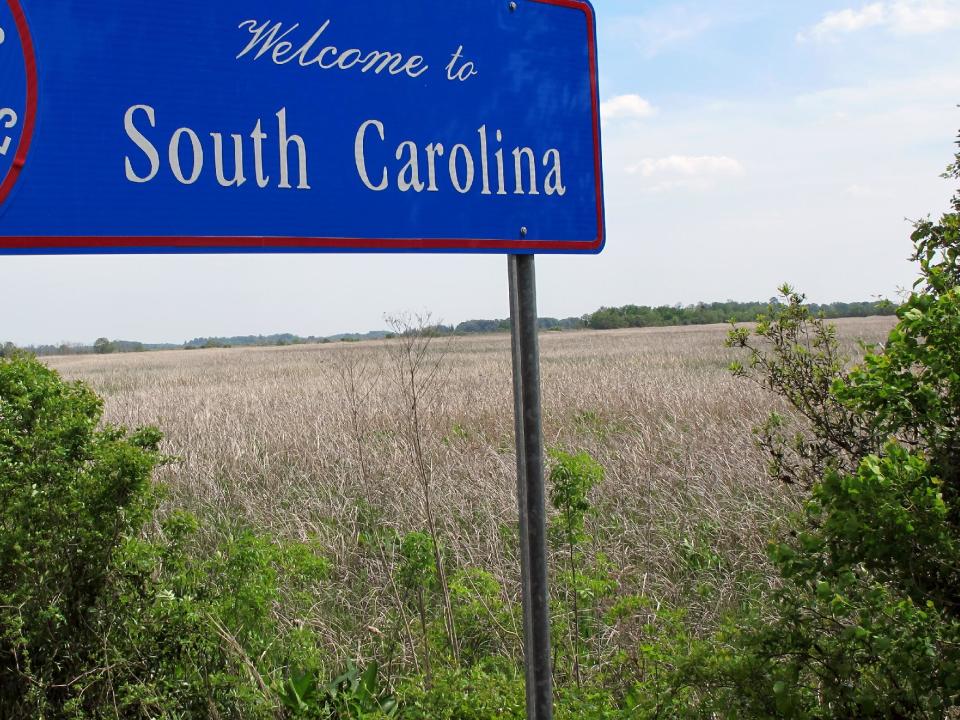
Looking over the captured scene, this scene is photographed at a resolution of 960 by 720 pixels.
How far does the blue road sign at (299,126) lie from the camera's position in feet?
4.71

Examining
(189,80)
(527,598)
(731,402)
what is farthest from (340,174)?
(731,402)

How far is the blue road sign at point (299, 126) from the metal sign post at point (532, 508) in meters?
0.22

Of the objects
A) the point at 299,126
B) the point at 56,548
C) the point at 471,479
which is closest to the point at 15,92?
the point at 299,126

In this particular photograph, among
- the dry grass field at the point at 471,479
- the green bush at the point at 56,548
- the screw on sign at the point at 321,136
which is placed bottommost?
the dry grass field at the point at 471,479

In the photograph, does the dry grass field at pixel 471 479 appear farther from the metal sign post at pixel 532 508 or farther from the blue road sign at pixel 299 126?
the blue road sign at pixel 299 126

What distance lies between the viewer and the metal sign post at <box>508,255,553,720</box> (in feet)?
5.82

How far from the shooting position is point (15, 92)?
1.40 metres

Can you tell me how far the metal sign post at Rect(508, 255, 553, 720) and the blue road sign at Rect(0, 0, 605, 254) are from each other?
0.22 metres

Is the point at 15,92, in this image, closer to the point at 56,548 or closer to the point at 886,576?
the point at 56,548

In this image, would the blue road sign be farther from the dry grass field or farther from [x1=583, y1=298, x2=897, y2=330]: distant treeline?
[x1=583, y1=298, x2=897, y2=330]: distant treeline

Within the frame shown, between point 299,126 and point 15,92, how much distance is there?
1.69 feet

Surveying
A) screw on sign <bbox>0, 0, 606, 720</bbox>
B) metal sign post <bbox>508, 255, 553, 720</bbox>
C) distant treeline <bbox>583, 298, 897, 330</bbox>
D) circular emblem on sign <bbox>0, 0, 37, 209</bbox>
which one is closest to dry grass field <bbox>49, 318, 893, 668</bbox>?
metal sign post <bbox>508, 255, 553, 720</bbox>

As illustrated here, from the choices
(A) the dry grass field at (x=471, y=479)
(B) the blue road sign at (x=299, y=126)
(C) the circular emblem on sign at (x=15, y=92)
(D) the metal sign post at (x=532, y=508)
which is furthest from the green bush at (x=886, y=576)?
(C) the circular emblem on sign at (x=15, y=92)

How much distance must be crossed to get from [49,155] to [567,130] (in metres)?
1.11
